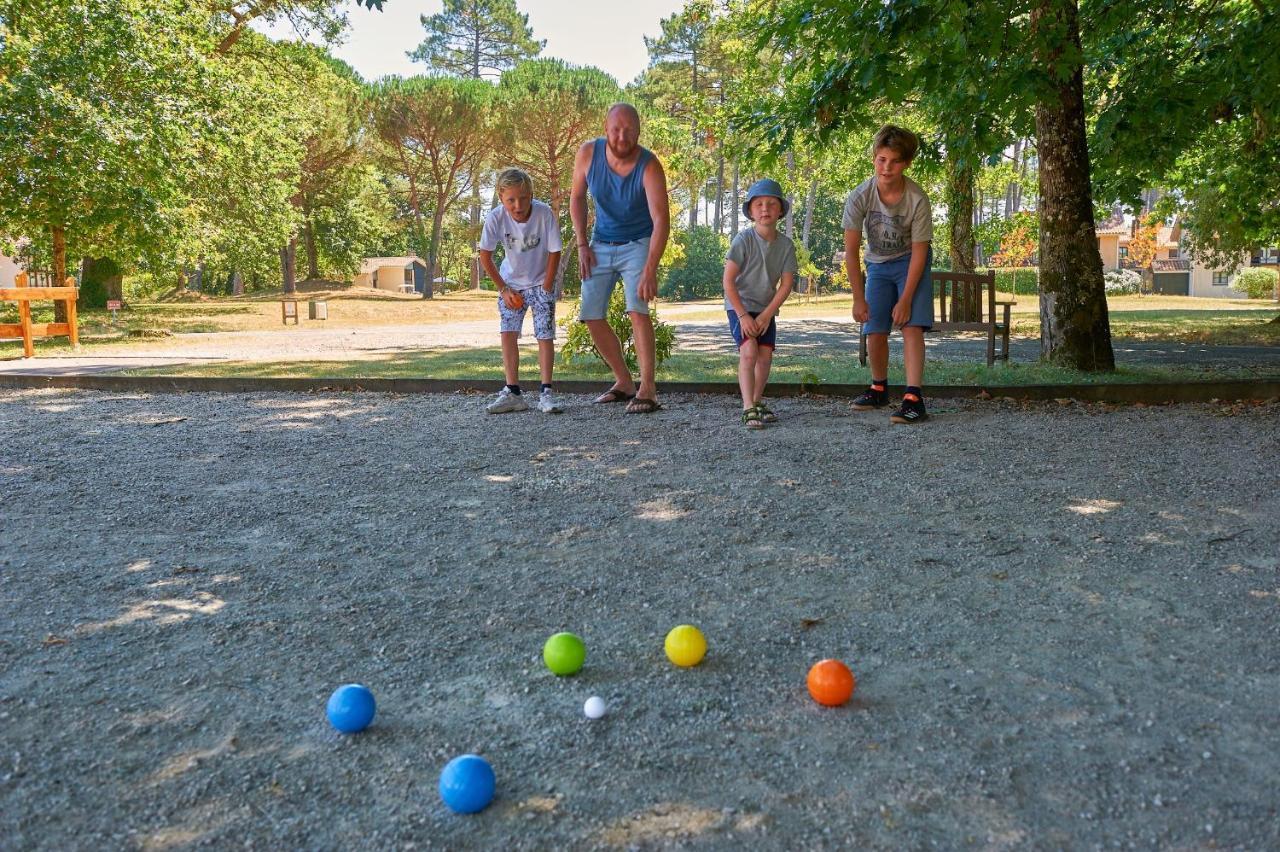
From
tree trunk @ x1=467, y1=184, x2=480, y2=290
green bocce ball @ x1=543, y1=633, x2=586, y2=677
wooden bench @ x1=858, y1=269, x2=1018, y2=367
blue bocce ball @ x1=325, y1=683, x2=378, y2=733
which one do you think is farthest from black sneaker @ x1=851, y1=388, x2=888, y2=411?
tree trunk @ x1=467, y1=184, x2=480, y2=290

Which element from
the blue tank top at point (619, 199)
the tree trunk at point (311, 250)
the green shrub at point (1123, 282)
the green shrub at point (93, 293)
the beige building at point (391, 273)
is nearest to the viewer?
the blue tank top at point (619, 199)

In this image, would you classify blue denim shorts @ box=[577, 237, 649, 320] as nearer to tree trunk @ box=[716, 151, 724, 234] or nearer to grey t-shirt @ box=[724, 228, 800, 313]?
grey t-shirt @ box=[724, 228, 800, 313]

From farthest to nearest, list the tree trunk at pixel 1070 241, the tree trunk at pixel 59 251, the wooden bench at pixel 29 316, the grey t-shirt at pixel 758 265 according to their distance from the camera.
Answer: the tree trunk at pixel 59 251 < the wooden bench at pixel 29 316 < the tree trunk at pixel 1070 241 < the grey t-shirt at pixel 758 265

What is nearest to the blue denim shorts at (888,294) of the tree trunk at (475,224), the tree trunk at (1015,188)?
the tree trunk at (1015,188)

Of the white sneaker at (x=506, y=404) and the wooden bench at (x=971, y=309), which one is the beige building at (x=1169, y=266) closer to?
the wooden bench at (x=971, y=309)

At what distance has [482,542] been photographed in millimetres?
3730

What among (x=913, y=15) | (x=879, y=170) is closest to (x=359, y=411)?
(x=879, y=170)

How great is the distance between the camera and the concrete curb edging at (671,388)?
7.01 meters

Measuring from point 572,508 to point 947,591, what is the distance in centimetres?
170

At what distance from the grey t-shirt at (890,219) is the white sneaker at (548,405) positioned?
2278 mm

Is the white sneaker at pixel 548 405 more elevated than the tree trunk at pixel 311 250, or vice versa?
the tree trunk at pixel 311 250

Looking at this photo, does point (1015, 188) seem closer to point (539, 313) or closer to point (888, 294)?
point (888, 294)

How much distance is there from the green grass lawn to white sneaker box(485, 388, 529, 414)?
1027 millimetres

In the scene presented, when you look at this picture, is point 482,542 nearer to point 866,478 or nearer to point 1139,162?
point 866,478
